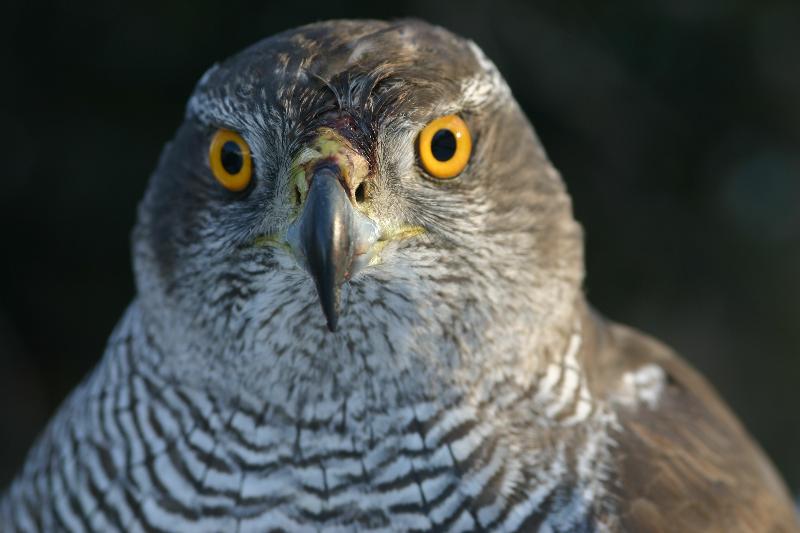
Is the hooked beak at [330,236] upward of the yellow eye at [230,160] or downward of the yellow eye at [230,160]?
downward

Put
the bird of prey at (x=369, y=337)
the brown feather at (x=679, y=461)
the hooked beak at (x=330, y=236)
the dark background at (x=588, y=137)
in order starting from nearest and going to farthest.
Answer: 1. the hooked beak at (x=330, y=236)
2. the bird of prey at (x=369, y=337)
3. the brown feather at (x=679, y=461)
4. the dark background at (x=588, y=137)

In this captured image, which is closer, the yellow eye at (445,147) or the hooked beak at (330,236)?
the hooked beak at (330,236)

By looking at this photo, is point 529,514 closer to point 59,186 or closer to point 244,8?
point 244,8

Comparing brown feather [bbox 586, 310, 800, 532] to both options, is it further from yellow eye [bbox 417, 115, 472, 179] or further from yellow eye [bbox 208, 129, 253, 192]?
yellow eye [bbox 208, 129, 253, 192]

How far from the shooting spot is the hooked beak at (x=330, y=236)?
5.78ft

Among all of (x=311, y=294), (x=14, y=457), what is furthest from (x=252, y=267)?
(x=14, y=457)

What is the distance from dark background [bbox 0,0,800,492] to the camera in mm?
4191

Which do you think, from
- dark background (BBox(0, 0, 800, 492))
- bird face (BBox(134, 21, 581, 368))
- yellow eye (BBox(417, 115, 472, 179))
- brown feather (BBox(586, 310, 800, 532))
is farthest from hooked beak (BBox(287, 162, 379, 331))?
dark background (BBox(0, 0, 800, 492))

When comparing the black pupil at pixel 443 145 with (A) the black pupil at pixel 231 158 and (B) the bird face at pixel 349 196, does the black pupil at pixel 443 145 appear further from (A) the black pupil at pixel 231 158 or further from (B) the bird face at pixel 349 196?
(A) the black pupil at pixel 231 158

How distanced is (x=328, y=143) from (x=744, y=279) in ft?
11.6

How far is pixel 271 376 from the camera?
2.12 metres

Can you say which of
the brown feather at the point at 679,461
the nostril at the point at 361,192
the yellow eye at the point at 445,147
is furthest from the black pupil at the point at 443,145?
the brown feather at the point at 679,461

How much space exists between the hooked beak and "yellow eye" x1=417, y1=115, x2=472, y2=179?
0.25 metres

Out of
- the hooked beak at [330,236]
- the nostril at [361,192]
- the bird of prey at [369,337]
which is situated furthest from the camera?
the bird of prey at [369,337]
